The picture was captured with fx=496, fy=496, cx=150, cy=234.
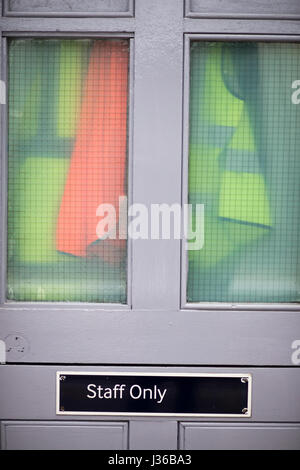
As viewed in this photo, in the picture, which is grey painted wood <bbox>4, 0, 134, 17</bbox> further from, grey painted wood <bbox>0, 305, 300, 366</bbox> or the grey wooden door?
grey painted wood <bbox>0, 305, 300, 366</bbox>

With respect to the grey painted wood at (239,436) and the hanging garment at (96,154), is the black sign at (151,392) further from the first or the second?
the hanging garment at (96,154)

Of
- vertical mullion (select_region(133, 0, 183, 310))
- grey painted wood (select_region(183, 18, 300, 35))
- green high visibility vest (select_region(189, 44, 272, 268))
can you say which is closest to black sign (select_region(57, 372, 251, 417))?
vertical mullion (select_region(133, 0, 183, 310))

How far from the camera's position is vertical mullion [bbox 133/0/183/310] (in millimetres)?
2156

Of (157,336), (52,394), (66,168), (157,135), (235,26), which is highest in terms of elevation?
(235,26)

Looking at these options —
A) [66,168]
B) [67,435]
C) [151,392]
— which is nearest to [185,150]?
[66,168]

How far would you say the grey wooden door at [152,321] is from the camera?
2164 millimetres

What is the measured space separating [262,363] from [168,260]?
0.62 metres

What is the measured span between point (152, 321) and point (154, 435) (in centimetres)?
52

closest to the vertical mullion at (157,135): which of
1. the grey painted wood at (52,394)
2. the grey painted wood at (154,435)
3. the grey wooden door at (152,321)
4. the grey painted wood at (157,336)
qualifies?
the grey wooden door at (152,321)

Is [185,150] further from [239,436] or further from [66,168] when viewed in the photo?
[239,436]

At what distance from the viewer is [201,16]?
7.05 ft

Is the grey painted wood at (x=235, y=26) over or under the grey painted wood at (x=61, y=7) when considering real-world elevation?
under

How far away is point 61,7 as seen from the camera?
7.12 feet

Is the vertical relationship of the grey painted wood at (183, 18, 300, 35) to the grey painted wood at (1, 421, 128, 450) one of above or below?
above
